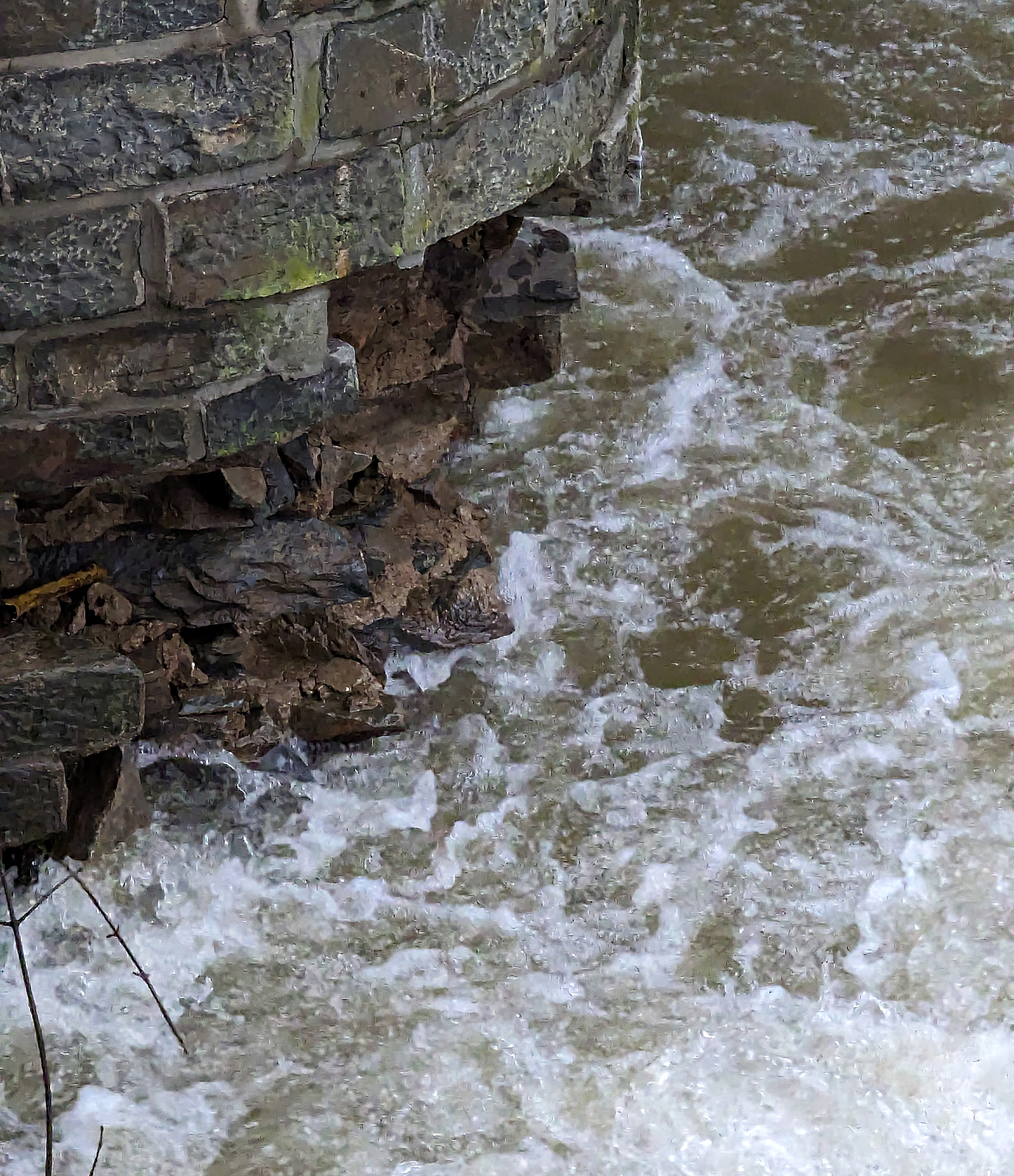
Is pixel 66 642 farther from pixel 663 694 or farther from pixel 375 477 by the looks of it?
pixel 663 694

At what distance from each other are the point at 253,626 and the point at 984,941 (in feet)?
5.66

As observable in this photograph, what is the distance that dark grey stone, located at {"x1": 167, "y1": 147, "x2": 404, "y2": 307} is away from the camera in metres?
1.97

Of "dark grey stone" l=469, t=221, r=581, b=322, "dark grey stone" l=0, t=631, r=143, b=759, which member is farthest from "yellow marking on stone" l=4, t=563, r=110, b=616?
"dark grey stone" l=469, t=221, r=581, b=322

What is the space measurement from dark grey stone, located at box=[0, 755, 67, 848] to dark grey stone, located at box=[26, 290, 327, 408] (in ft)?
2.15

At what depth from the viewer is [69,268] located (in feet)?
6.30

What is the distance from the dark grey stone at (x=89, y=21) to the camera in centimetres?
171

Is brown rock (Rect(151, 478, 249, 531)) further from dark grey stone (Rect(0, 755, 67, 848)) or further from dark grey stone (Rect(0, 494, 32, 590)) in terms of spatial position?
dark grey stone (Rect(0, 755, 67, 848))

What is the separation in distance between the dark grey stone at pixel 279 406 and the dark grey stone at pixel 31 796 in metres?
0.64

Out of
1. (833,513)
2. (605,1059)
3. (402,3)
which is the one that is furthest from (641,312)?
(605,1059)

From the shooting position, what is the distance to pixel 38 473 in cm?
217

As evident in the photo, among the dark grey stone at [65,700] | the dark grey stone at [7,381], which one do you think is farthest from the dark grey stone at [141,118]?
→ the dark grey stone at [65,700]

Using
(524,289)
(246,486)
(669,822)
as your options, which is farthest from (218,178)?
(669,822)

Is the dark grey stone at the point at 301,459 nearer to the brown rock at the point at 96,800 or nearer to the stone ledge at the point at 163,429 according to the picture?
the stone ledge at the point at 163,429

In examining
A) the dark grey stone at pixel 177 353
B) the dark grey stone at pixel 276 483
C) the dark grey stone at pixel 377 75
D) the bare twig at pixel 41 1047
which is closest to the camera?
the bare twig at pixel 41 1047
